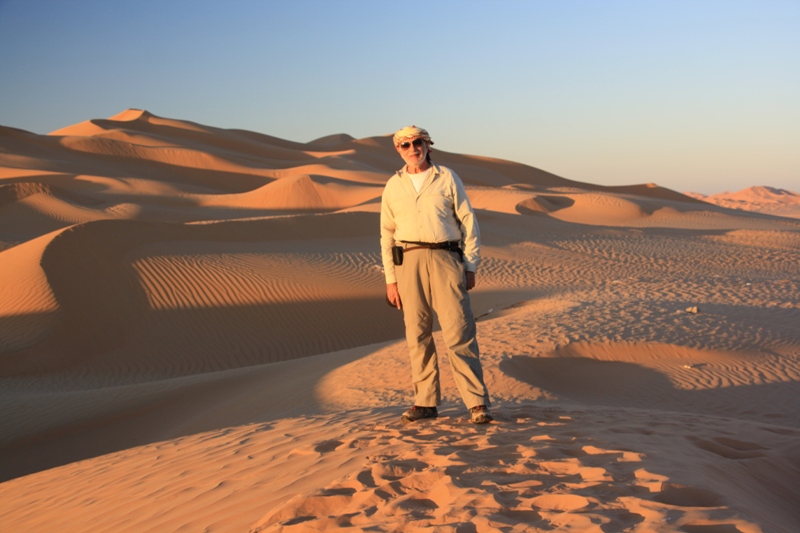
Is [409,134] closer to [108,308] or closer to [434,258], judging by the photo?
[434,258]

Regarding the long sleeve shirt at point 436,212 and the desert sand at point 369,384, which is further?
the long sleeve shirt at point 436,212

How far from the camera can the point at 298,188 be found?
35312 millimetres

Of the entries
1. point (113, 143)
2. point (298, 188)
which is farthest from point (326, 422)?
point (113, 143)

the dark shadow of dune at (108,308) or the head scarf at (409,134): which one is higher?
the head scarf at (409,134)

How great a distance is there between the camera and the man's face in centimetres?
484

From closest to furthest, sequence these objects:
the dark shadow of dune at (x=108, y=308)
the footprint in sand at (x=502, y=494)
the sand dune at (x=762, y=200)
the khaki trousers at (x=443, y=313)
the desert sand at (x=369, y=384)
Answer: the footprint in sand at (x=502, y=494)
the desert sand at (x=369, y=384)
the khaki trousers at (x=443, y=313)
the dark shadow of dune at (x=108, y=308)
the sand dune at (x=762, y=200)

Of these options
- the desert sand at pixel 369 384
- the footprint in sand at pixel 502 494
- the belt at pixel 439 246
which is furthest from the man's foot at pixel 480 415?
the belt at pixel 439 246

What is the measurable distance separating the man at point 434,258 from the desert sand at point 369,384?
1.32 feet

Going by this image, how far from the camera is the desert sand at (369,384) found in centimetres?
335

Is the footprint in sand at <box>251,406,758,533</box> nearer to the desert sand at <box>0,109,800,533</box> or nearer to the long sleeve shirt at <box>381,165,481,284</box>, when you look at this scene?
the desert sand at <box>0,109,800,533</box>

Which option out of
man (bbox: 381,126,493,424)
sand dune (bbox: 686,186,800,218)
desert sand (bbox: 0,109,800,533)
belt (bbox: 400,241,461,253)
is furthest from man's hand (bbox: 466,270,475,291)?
sand dune (bbox: 686,186,800,218)

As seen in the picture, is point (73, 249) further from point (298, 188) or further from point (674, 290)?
Answer: point (298, 188)

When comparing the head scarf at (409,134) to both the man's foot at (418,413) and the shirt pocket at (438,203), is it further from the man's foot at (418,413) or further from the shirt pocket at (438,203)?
the man's foot at (418,413)

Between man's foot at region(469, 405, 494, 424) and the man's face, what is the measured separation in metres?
1.62
